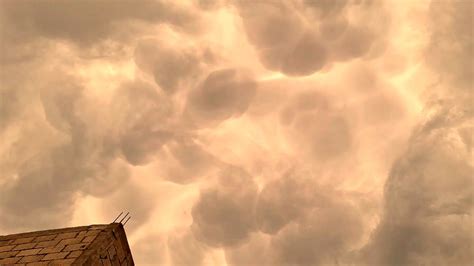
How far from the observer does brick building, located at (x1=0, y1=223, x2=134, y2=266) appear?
16.4 meters

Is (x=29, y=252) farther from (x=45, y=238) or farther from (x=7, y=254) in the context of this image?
(x=7, y=254)

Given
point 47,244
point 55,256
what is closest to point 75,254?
point 55,256

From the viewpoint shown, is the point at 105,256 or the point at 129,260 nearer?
the point at 105,256

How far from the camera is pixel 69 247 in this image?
17.1m

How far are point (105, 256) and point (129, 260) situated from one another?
2.47 m

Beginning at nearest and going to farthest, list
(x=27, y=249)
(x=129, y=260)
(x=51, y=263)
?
(x=51, y=263) → (x=27, y=249) → (x=129, y=260)

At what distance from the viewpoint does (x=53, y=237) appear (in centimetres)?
1819

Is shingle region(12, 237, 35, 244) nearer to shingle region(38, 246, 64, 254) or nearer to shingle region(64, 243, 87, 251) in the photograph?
shingle region(38, 246, 64, 254)

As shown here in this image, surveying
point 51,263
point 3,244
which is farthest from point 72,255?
point 3,244

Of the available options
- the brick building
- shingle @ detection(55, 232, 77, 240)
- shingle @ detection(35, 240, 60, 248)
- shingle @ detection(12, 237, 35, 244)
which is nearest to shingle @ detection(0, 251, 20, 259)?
the brick building

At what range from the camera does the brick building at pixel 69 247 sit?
1639 centimetres

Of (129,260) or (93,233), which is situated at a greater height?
(93,233)

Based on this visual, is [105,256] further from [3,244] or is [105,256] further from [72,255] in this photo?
[3,244]

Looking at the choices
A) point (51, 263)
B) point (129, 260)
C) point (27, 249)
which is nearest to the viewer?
point (51, 263)
